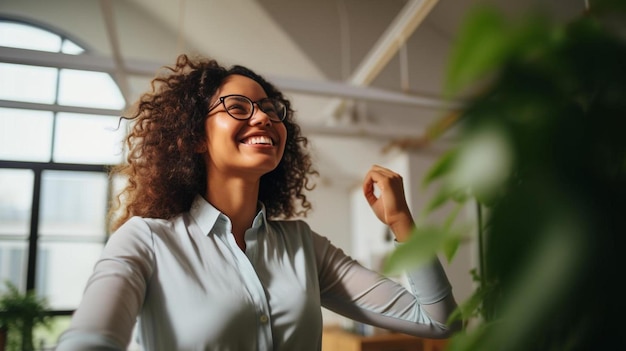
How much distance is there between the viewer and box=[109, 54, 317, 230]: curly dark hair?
1.22 meters

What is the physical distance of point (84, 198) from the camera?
5926 mm

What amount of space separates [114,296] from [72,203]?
5.68m

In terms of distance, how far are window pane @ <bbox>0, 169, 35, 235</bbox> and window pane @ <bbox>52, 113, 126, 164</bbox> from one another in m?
0.42

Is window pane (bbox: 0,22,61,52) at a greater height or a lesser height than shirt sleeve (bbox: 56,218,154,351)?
greater

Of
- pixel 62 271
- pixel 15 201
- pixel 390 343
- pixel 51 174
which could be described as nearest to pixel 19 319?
pixel 62 271

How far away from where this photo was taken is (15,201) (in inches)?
221

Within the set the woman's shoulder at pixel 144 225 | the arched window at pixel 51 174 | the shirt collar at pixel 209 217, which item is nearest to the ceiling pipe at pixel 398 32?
the shirt collar at pixel 209 217

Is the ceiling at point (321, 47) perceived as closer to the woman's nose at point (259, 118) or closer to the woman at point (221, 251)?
the woman at point (221, 251)

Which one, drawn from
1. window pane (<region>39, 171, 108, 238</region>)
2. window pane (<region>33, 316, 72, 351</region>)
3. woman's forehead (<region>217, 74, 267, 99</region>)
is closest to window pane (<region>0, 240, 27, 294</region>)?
window pane (<region>39, 171, 108, 238</region>)

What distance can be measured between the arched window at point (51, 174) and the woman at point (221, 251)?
181 inches

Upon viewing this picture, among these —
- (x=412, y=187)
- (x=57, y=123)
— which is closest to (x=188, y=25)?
(x=57, y=123)

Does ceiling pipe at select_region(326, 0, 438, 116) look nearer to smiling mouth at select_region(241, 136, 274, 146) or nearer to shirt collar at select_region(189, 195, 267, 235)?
smiling mouth at select_region(241, 136, 274, 146)

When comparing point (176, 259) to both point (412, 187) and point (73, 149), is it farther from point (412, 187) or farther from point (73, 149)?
point (73, 149)

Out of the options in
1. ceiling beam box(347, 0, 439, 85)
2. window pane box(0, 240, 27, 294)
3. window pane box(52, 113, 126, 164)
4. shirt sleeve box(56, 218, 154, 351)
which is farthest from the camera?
window pane box(52, 113, 126, 164)
